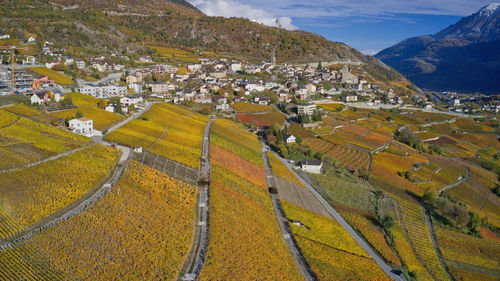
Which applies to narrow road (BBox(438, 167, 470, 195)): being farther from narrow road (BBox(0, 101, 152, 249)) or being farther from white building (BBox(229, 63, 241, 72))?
white building (BBox(229, 63, 241, 72))

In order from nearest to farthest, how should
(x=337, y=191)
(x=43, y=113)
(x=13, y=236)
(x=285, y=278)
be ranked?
(x=13, y=236) → (x=285, y=278) → (x=337, y=191) → (x=43, y=113)

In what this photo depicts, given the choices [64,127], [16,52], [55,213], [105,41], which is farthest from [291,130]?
[105,41]

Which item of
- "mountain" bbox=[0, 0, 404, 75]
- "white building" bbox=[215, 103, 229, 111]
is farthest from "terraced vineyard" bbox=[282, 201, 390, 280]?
"mountain" bbox=[0, 0, 404, 75]

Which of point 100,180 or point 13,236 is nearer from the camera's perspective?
point 13,236

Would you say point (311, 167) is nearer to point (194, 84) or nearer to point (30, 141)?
point (30, 141)

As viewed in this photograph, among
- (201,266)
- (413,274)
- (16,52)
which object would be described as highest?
(16,52)

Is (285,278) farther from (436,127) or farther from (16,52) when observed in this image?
(16,52)
